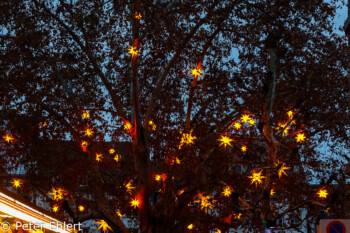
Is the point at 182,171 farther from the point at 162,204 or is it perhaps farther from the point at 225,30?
the point at 225,30

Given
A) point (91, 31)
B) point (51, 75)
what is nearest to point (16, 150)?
Result: point (51, 75)

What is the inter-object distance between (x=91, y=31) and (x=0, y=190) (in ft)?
38.2

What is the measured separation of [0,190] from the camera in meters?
7.13

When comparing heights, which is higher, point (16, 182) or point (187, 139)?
point (187, 139)
